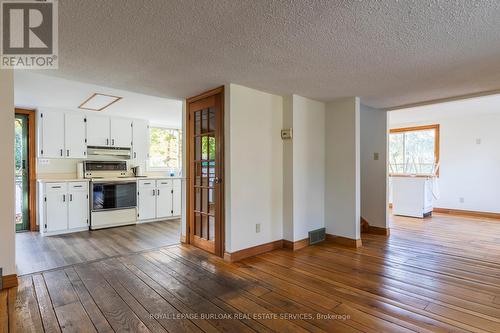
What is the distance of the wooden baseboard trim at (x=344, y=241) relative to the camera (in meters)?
3.93

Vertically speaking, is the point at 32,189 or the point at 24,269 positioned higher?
the point at 32,189

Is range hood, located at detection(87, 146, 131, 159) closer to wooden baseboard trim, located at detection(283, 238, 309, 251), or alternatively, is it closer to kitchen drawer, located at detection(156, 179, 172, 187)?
kitchen drawer, located at detection(156, 179, 172, 187)

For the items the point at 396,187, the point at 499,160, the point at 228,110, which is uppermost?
the point at 228,110

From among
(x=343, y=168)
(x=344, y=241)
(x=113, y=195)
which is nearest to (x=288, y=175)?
(x=343, y=168)

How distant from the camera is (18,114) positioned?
488 centimetres

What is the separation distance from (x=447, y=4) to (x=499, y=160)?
613 cm

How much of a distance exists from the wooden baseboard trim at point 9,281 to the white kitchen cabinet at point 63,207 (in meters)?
2.27

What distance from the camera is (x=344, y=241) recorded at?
405 cm

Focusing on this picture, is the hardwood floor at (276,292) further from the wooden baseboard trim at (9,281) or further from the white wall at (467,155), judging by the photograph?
the white wall at (467,155)

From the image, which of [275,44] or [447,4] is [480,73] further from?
[275,44]

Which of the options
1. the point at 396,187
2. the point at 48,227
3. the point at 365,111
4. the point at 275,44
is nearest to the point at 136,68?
the point at 275,44

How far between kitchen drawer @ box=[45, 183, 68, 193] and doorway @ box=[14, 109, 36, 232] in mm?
765

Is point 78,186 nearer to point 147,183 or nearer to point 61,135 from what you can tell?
point 61,135

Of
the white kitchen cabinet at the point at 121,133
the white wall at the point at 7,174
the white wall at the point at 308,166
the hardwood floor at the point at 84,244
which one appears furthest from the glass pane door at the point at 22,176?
the white wall at the point at 308,166
